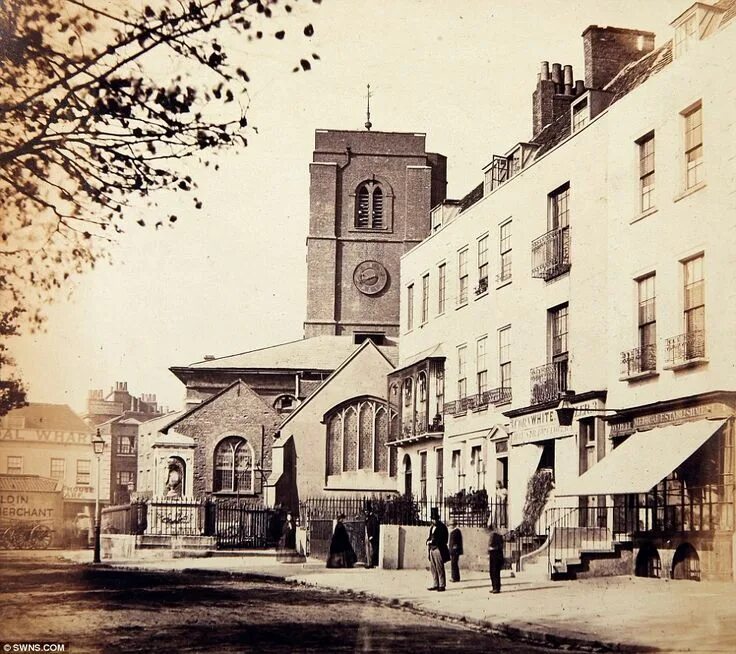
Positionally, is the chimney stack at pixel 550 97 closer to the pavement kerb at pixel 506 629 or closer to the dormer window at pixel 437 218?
the dormer window at pixel 437 218

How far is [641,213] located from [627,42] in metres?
8.42

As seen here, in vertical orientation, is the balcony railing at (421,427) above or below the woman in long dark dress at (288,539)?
above

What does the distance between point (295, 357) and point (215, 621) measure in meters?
38.7

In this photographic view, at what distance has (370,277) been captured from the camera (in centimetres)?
5731

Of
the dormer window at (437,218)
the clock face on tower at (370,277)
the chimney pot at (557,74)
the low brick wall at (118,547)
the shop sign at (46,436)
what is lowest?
the low brick wall at (118,547)

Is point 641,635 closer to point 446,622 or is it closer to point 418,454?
point 446,622

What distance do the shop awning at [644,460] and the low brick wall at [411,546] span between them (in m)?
5.71

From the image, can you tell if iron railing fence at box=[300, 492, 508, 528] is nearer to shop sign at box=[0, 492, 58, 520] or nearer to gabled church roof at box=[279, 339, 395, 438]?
gabled church roof at box=[279, 339, 395, 438]

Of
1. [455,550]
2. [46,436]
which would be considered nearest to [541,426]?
[455,550]

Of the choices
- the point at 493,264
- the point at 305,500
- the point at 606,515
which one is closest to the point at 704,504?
the point at 606,515

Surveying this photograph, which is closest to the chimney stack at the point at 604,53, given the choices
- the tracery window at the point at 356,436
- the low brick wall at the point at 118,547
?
the tracery window at the point at 356,436

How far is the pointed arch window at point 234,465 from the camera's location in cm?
4853

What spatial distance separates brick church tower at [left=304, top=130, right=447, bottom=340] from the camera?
166 feet

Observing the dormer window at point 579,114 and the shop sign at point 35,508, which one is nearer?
the dormer window at point 579,114
